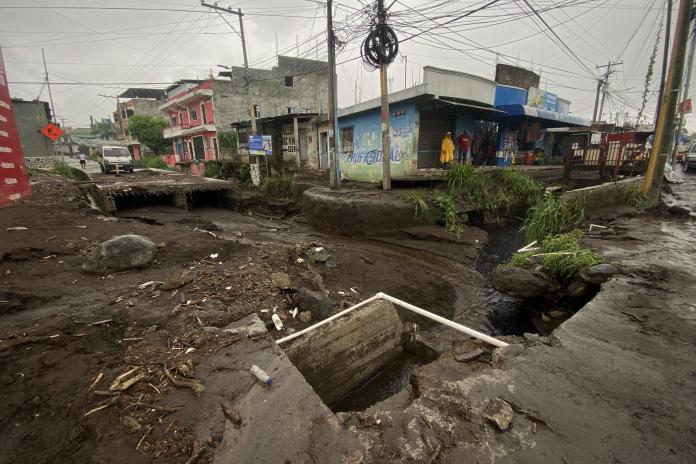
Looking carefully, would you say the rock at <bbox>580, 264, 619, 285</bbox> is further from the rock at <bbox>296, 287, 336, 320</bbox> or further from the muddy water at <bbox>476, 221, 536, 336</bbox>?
the rock at <bbox>296, 287, 336, 320</bbox>

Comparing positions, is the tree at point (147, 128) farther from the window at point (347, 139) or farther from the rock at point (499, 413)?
the rock at point (499, 413)

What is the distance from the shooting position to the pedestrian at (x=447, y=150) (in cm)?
1302

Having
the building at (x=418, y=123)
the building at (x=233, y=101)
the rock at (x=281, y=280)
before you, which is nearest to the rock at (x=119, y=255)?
the rock at (x=281, y=280)

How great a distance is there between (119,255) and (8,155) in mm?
6549

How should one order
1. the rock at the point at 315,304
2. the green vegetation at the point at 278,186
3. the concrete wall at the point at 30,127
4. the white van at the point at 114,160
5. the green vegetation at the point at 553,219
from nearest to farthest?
the rock at the point at 315,304 < the green vegetation at the point at 553,219 < the green vegetation at the point at 278,186 < the concrete wall at the point at 30,127 < the white van at the point at 114,160

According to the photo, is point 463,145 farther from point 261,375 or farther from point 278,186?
point 261,375

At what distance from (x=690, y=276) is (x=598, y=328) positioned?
2587mm

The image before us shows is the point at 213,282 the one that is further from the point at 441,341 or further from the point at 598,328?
the point at 598,328

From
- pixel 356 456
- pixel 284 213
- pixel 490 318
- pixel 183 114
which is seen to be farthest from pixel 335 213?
pixel 183 114

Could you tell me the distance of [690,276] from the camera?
4.42 meters

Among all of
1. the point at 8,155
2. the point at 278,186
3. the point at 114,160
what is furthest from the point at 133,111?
the point at 8,155

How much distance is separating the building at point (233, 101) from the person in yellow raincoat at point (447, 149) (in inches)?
607

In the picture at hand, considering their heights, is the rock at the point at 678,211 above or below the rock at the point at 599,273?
above

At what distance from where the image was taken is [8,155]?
316 inches
